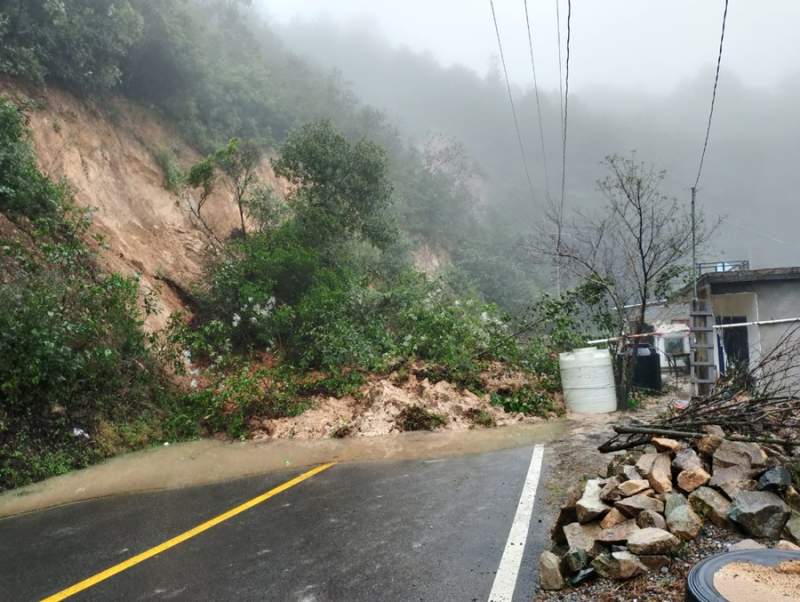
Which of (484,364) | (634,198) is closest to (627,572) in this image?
(484,364)

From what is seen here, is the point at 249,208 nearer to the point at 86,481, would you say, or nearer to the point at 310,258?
the point at 310,258

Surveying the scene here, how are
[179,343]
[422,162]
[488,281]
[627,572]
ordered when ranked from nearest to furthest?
[627,572]
[179,343]
[488,281]
[422,162]

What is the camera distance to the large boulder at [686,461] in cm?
447

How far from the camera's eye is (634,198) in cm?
1251

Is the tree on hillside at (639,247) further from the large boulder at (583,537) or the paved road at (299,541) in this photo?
the large boulder at (583,537)

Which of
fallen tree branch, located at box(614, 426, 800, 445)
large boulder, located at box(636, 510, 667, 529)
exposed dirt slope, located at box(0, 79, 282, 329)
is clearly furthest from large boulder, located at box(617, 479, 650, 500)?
exposed dirt slope, located at box(0, 79, 282, 329)

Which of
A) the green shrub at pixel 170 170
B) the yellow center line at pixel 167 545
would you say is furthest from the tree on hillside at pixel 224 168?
the yellow center line at pixel 167 545

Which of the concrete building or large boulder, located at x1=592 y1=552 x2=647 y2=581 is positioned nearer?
large boulder, located at x1=592 y1=552 x2=647 y2=581

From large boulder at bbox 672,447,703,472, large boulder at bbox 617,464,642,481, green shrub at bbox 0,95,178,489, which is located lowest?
large boulder at bbox 617,464,642,481

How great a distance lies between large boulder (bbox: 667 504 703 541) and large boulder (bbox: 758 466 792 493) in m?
0.57

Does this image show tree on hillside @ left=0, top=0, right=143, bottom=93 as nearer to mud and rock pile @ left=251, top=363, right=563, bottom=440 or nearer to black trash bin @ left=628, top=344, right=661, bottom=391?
mud and rock pile @ left=251, top=363, right=563, bottom=440

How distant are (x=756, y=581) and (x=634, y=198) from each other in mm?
10885

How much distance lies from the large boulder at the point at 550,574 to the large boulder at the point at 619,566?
0.22m

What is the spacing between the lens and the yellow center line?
153 inches
